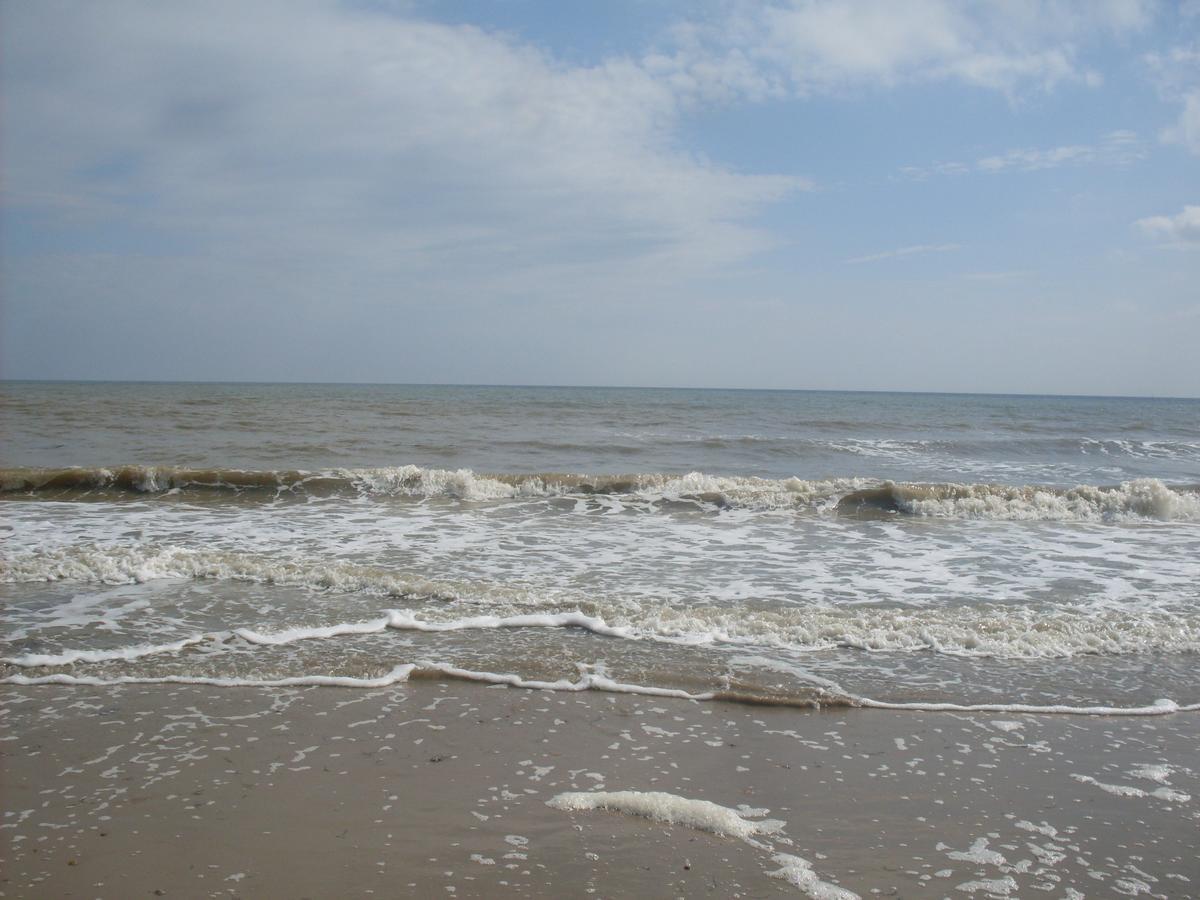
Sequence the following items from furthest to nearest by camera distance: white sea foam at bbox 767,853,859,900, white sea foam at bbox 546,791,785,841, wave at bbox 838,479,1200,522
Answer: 1. wave at bbox 838,479,1200,522
2. white sea foam at bbox 546,791,785,841
3. white sea foam at bbox 767,853,859,900

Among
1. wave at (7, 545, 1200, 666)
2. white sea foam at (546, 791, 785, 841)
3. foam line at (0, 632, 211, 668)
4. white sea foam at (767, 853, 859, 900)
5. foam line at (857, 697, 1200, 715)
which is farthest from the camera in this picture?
wave at (7, 545, 1200, 666)

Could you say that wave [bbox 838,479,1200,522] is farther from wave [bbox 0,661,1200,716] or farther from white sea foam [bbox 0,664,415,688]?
white sea foam [bbox 0,664,415,688]

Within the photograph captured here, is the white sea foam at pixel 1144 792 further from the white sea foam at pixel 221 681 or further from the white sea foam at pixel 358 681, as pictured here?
the white sea foam at pixel 221 681

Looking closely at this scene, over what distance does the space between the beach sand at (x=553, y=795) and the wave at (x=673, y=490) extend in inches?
340

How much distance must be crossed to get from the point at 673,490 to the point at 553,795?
1039cm

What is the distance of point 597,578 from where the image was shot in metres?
8.03

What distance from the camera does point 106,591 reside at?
7.02m

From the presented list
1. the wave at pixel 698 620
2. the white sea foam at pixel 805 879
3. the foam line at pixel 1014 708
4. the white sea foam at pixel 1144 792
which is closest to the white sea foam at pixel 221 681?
the wave at pixel 698 620

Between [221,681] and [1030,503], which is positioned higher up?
[1030,503]

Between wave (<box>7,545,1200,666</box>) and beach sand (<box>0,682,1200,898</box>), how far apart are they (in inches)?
48.4

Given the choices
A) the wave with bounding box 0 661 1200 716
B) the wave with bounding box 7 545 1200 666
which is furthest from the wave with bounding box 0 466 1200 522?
the wave with bounding box 0 661 1200 716

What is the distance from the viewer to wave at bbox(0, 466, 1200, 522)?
13.0m

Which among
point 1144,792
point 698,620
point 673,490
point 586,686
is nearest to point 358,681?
point 586,686

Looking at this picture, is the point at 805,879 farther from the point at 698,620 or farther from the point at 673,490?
the point at 673,490
